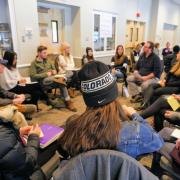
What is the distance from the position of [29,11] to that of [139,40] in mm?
5371

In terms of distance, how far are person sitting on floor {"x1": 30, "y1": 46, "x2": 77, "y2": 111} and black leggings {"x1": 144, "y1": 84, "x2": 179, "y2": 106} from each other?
132cm

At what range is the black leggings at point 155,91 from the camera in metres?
2.80

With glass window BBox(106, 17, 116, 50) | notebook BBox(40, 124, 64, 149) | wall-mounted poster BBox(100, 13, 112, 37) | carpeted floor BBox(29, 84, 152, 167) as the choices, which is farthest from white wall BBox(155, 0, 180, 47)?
notebook BBox(40, 124, 64, 149)

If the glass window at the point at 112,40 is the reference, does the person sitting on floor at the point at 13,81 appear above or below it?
below

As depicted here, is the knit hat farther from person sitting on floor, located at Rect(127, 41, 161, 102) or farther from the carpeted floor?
person sitting on floor, located at Rect(127, 41, 161, 102)

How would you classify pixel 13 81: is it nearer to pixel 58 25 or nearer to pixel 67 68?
pixel 67 68

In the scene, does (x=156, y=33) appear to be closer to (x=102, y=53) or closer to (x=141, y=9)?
(x=141, y=9)

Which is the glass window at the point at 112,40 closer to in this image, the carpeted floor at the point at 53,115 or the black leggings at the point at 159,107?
the carpeted floor at the point at 53,115

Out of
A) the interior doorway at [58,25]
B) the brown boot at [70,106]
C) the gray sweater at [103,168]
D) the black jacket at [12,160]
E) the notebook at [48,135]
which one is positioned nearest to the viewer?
the gray sweater at [103,168]

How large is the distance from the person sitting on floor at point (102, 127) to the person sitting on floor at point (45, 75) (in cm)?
256

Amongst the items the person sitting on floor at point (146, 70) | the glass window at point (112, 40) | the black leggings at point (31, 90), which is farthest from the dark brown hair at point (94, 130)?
the glass window at point (112, 40)

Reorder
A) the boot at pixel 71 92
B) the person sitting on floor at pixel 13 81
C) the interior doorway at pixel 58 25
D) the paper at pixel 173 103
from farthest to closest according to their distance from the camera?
the interior doorway at pixel 58 25 → the boot at pixel 71 92 → the person sitting on floor at pixel 13 81 → the paper at pixel 173 103

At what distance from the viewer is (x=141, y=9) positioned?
7.34 m

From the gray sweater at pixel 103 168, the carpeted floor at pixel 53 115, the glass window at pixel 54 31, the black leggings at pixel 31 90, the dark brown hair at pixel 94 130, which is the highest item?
the glass window at pixel 54 31
